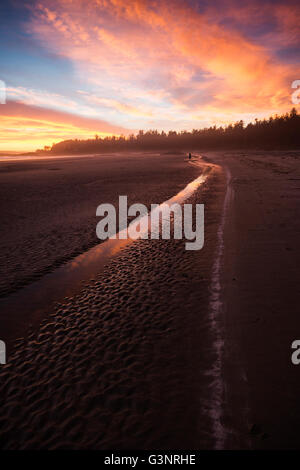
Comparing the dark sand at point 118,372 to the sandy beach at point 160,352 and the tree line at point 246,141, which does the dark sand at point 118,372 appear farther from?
the tree line at point 246,141

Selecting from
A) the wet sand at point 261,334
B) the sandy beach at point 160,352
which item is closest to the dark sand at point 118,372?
the sandy beach at point 160,352

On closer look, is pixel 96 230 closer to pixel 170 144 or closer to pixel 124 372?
pixel 124 372

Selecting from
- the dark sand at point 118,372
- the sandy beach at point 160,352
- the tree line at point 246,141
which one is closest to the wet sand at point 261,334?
the sandy beach at point 160,352

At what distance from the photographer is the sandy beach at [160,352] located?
2.15 m

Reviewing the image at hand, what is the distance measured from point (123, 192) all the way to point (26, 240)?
7.40 metres

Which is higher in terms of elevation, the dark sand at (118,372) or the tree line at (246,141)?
the tree line at (246,141)

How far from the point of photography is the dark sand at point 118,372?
2146 mm

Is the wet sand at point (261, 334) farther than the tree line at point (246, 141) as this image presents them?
No

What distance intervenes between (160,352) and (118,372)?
1.84 ft

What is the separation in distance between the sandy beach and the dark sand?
11 millimetres

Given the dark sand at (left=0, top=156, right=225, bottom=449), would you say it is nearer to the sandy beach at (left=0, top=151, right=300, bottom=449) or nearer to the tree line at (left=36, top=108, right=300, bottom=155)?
the sandy beach at (left=0, top=151, right=300, bottom=449)

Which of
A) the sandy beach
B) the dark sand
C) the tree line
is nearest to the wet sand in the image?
the sandy beach

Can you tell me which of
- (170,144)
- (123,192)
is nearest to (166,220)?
(123,192)

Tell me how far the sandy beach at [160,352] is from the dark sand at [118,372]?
0.01 meters
